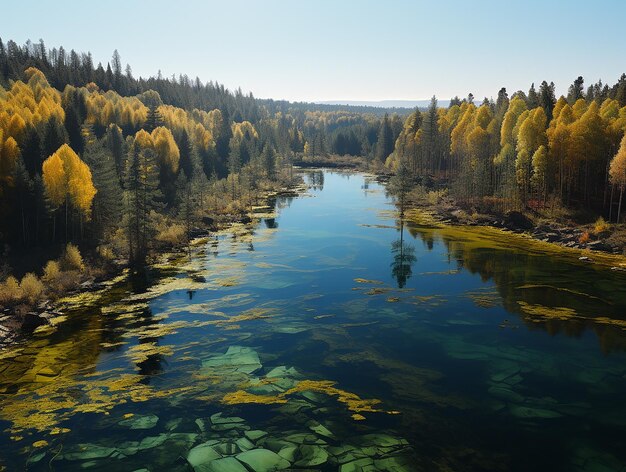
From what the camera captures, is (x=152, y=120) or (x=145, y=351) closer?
(x=145, y=351)

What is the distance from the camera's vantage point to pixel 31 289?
1542 inches

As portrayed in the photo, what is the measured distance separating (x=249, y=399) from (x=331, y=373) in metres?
5.28

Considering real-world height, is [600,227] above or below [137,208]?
below

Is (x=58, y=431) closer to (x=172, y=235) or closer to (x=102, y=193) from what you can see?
(x=172, y=235)

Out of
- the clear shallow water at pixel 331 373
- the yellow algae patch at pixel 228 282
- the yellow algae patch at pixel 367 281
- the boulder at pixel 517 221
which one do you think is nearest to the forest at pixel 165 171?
the boulder at pixel 517 221

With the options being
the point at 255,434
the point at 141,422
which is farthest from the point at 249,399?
the point at 141,422

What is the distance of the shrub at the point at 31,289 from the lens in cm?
3831

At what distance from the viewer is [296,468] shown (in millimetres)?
18109

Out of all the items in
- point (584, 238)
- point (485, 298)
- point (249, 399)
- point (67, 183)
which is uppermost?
point (67, 183)

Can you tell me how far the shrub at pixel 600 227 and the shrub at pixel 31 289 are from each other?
63.5m

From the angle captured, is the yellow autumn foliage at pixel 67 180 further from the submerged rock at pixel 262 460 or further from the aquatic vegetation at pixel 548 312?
the aquatic vegetation at pixel 548 312

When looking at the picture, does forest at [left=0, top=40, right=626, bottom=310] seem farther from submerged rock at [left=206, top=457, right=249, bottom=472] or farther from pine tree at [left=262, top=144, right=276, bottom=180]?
submerged rock at [left=206, top=457, right=249, bottom=472]

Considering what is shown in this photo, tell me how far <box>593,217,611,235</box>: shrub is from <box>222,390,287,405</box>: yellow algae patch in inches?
2058

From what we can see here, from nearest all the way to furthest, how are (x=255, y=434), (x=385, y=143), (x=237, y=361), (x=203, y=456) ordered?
(x=203, y=456)
(x=255, y=434)
(x=237, y=361)
(x=385, y=143)
